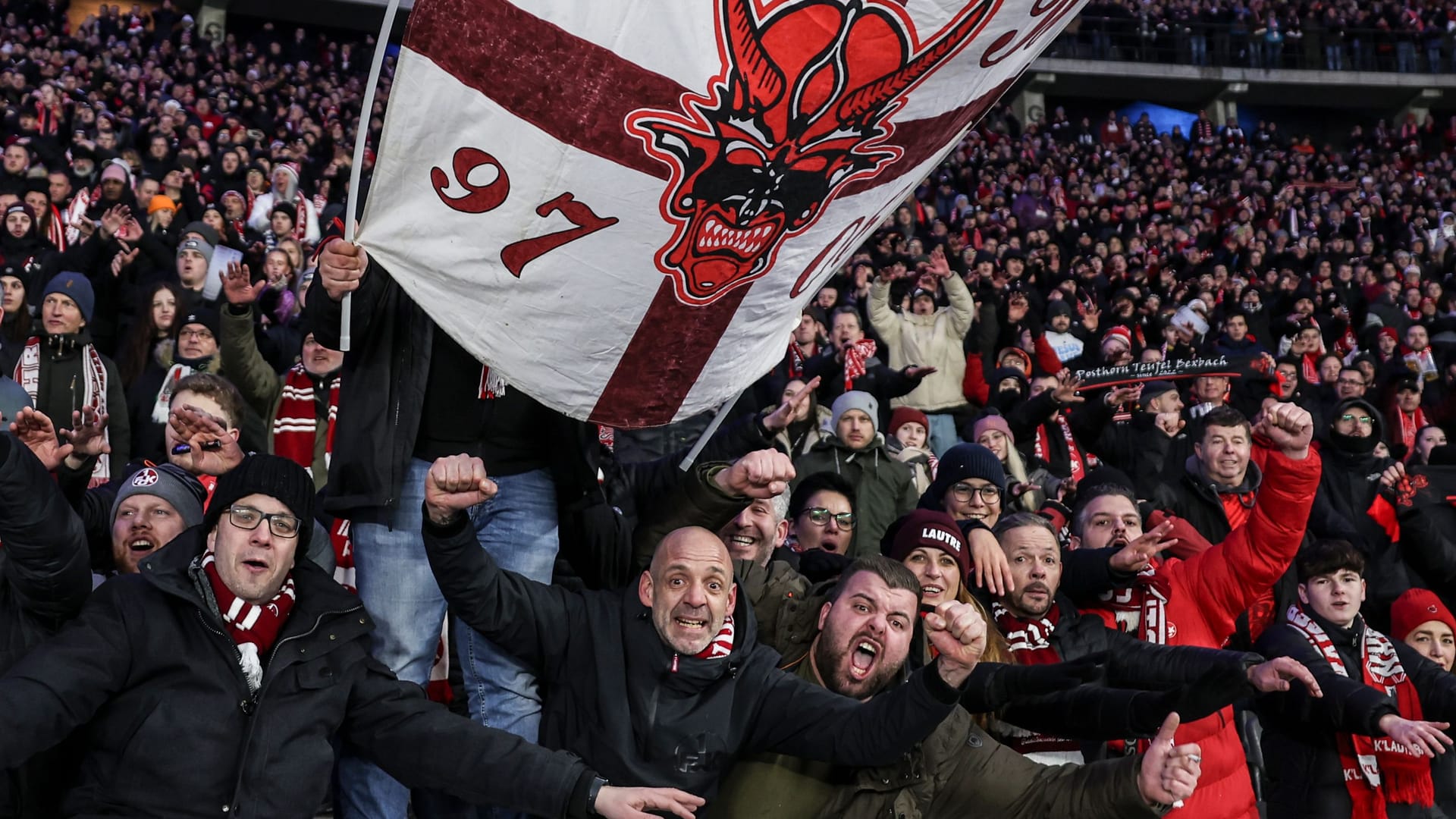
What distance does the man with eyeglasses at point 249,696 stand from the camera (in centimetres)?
312

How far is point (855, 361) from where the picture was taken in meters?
8.08

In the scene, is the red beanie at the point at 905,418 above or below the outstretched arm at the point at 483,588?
below

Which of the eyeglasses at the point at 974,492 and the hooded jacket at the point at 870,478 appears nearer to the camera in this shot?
the eyeglasses at the point at 974,492

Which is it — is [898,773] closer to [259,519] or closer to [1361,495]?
[259,519]

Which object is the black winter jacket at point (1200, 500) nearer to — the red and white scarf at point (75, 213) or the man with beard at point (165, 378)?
the man with beard at point (165, 378)

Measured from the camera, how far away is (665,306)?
353cm

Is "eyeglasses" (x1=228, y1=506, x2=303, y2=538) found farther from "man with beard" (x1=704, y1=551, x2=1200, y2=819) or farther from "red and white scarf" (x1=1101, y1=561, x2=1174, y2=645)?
"red and white scarf" (x1=1101, y1=561, x2=1174, y2=645)

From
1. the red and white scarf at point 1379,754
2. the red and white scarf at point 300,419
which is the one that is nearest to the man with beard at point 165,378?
the red and white scarf at point 300,419

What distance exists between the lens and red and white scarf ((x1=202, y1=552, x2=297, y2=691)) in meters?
3.26

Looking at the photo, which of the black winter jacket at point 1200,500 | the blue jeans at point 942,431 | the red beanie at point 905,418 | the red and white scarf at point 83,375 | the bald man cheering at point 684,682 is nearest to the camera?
the bald man cheering at point 684,682

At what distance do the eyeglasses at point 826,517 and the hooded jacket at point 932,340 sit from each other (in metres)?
3.93

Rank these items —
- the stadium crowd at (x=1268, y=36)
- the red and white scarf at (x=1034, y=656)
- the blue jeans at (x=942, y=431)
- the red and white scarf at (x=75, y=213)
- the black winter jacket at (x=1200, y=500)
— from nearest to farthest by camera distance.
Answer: the red and white scarf at (x=1034, y=656), the black winter jacket at (x=1200, y=500), the blue jeans at (x=942, y=431), the red and white scarf at (x=75, y=213), the stadium crowd at (x=1268, y=36)

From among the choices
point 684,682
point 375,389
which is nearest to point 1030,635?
point 684,682

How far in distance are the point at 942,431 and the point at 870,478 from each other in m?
2.68
